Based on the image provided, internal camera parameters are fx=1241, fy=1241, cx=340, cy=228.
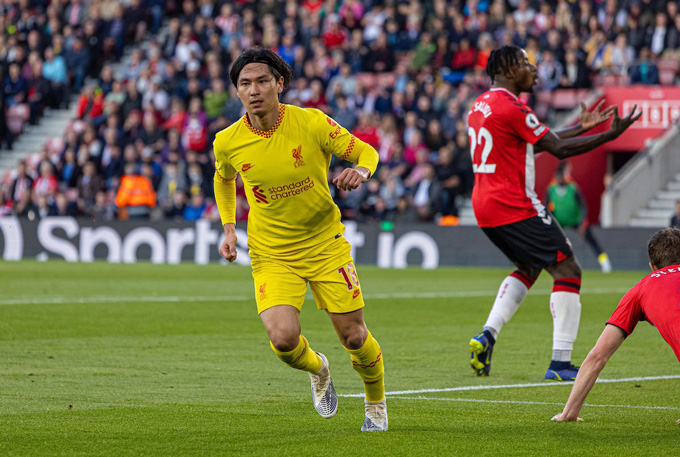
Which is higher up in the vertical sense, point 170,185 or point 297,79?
point 297,79

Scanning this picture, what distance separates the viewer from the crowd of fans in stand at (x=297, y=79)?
2502cm

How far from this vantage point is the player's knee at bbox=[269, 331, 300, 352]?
21.1 ft

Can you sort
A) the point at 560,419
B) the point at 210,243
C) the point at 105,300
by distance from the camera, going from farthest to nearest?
1. the point at 210,243
2. the point at 105,300
3. the point at 560,419

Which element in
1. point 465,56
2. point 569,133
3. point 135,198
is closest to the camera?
point 569,133

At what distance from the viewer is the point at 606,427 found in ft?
21.3

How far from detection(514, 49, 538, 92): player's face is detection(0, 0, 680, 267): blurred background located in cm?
1322

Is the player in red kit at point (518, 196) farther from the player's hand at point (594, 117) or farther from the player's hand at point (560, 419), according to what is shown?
the player's hand at point (560, 419)

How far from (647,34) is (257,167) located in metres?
20.2

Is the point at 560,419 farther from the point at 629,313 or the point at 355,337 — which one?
the point at 355,337

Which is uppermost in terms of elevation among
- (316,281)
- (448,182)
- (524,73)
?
(524,73)

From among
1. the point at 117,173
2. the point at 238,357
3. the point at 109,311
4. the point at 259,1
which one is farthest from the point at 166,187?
the point at 238,357

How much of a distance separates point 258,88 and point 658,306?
234 cm

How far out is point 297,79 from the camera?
2791 centimetres

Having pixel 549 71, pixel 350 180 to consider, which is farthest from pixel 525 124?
pixel 549 71
